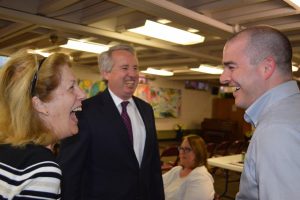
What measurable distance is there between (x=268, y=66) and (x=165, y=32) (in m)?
2.13

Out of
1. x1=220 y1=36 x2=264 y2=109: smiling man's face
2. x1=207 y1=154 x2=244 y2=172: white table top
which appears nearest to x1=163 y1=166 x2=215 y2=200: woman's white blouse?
x1=207 y1=154 x2=244 y2=172: white table top

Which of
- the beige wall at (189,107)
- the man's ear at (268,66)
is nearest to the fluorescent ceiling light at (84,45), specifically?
the man's ear at (268,66)

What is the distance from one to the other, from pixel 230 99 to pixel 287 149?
12.3 meters

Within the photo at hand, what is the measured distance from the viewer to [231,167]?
3.84 metres

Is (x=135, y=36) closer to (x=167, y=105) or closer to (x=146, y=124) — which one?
(x=146, y=124)

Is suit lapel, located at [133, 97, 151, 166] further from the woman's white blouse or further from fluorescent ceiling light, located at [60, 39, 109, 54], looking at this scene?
fluorescent ceiling light, located at [60, 39, 109, 54]

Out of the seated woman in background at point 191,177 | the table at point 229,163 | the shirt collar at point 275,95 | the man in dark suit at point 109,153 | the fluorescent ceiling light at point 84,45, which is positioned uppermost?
the fluorescent ceiling light at point 84,45

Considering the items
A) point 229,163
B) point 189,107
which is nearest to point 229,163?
point 229,163

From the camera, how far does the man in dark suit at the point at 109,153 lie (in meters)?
1.86

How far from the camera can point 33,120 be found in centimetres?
113

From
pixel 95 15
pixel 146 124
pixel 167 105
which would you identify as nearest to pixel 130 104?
pixel 146 124

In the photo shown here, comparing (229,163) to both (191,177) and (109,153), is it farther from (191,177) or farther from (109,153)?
(109,153)

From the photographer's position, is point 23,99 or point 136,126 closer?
point 23,99

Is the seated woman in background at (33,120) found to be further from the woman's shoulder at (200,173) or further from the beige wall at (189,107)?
the beige wall at (189,107)
